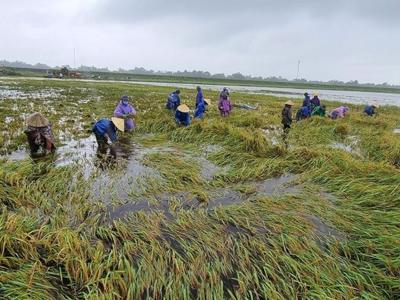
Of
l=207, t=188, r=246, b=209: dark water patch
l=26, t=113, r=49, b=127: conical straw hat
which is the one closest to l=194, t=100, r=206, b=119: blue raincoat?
l=26, t=113, r=49, b=127: conical straw hat

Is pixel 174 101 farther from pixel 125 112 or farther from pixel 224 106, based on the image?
pixel 125 112

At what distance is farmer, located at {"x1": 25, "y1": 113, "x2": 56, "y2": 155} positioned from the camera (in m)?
7.41

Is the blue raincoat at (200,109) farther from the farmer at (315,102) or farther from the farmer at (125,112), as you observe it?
the farmer at (315,102)

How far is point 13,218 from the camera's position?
3.91 metres

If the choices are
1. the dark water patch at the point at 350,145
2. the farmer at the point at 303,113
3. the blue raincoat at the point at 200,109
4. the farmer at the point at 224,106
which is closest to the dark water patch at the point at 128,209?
the dark water patch at the point at 350,145

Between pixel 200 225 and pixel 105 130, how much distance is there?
5.14m

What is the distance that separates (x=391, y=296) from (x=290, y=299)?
111 centimetres

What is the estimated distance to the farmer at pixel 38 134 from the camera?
741 cm

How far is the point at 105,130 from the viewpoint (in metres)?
8.52

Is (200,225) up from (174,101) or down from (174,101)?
down

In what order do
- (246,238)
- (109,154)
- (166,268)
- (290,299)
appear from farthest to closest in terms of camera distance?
(109,154), (246,238), (166,268), (290,299)

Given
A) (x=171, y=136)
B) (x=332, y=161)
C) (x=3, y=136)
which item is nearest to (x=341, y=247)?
(x=332, y=161)

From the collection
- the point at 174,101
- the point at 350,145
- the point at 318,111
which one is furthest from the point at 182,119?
the point at 318,111

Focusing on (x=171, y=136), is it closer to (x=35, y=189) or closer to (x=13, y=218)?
(x=35, y=189)
